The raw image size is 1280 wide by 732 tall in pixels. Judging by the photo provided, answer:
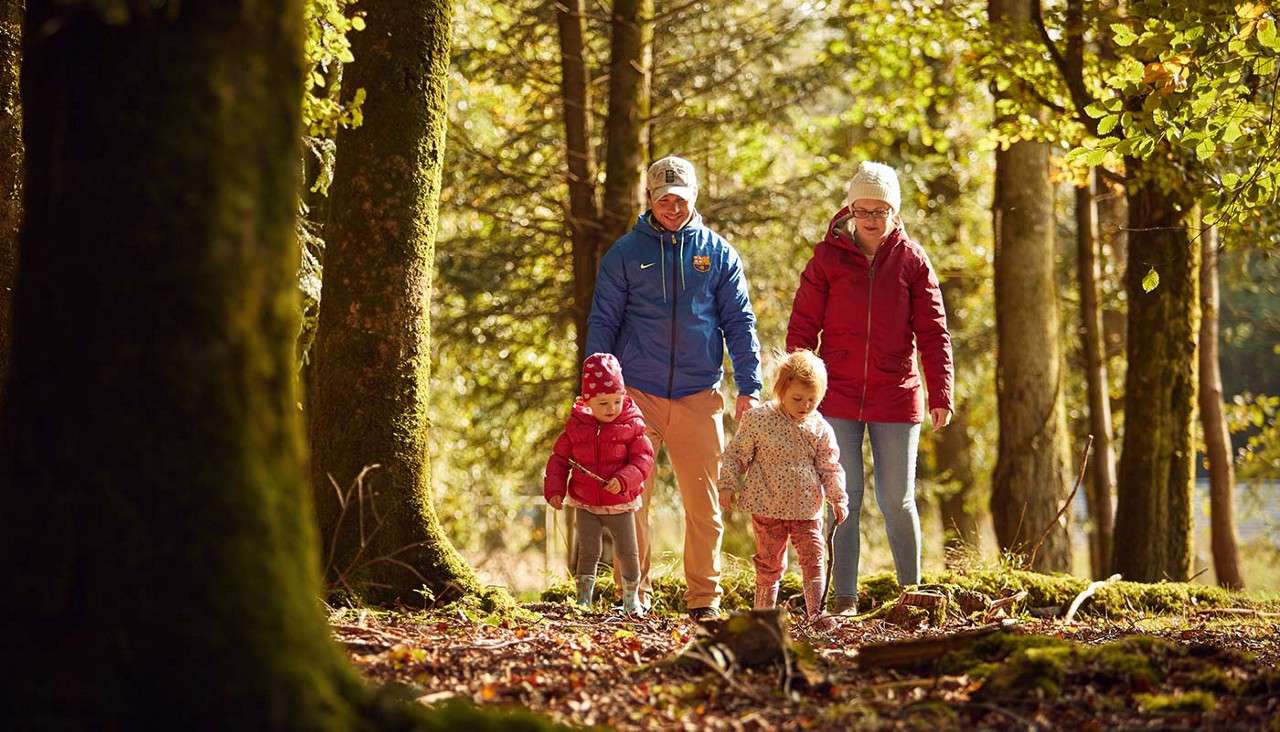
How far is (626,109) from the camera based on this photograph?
39.3 feet

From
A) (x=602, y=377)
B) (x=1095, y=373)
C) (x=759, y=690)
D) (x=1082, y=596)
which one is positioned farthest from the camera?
(x=1095, y=373)

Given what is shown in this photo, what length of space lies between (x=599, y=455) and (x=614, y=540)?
0.49 m

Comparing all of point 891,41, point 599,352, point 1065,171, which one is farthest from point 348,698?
point 891,41

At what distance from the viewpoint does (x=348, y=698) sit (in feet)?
11.0

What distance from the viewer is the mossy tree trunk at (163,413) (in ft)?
10.1

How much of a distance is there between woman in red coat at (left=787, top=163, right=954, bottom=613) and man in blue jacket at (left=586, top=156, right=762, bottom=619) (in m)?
0.49

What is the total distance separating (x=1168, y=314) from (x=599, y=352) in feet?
15.9

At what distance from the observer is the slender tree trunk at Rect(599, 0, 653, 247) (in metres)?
11.9

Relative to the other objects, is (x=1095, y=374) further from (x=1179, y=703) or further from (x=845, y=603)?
(x=1179, y=703)

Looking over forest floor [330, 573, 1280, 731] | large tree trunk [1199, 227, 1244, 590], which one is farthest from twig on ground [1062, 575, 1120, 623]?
large tree trunk [1199, 227, 1244, 590]

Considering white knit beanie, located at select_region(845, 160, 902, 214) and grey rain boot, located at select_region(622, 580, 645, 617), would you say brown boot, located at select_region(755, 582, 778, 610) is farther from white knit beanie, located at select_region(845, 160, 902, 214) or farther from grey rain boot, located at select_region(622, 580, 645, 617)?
white knit beanie, located at select_region(845, 160, 902, 214)

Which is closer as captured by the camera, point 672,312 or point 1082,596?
point 672,312

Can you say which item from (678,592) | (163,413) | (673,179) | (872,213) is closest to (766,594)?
(678,592)

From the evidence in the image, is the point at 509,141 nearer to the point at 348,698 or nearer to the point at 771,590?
the point at 771,590
